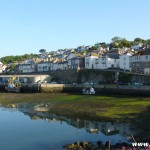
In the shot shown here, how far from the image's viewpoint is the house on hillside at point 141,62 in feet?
214

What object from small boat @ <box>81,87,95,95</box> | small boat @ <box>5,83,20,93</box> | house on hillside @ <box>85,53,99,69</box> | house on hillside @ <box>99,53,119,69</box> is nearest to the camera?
small boat @ <box>81,87,95,95</box>

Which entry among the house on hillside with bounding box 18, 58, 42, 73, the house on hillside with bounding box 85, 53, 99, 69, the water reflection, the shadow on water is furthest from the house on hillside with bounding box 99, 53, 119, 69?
the water reflection

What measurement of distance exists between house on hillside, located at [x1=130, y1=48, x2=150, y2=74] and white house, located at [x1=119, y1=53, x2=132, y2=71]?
4.22 ft

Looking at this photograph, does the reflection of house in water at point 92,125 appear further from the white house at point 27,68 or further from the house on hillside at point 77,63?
the white house at point 27,68

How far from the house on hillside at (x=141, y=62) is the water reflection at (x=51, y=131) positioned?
3349cm

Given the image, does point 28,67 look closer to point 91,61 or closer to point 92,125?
point 91,61

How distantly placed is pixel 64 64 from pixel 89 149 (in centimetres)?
7315

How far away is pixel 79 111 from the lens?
36.4m

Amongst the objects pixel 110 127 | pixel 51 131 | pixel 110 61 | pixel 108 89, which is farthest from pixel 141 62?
pixel 51 131

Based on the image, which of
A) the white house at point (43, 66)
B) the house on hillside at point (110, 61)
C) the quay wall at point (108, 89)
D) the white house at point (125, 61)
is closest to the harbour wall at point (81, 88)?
the quay wall at point (108, 89)

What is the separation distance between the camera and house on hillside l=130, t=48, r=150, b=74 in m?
65.4

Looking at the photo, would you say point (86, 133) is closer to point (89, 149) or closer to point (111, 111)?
point (89, 149)

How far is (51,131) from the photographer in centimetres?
2789

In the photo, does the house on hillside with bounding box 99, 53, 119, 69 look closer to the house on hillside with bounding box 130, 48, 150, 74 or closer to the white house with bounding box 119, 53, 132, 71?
the white house with bounding box 119, 53, 132, 71
